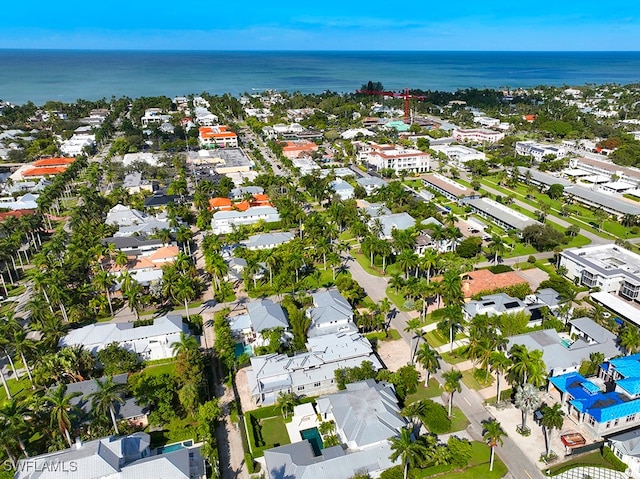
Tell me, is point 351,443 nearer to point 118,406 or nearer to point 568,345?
point 118,406

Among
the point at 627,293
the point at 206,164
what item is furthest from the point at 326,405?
the point at 206,164

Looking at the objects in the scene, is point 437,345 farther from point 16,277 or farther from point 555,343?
point 16,277

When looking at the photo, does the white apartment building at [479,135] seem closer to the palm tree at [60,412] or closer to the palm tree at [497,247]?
the palm tree at [497,247]

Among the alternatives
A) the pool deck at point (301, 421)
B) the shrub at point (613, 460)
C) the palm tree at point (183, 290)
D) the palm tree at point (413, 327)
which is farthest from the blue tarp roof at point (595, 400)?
the palm tree at point (183, 290)

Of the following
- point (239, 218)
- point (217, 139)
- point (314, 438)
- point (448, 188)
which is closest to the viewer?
point (314, 438)

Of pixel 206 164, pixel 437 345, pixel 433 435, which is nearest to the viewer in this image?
pixel 433 435

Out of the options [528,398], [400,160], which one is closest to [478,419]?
[528,398]
